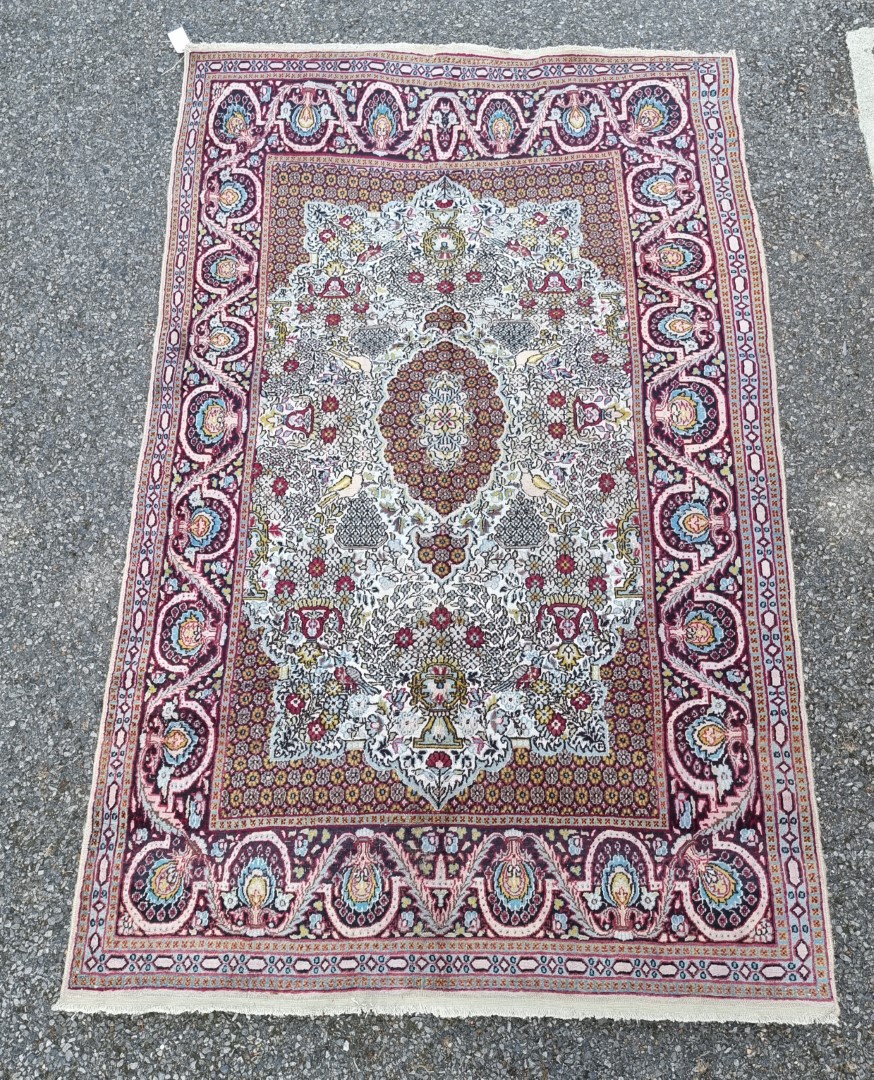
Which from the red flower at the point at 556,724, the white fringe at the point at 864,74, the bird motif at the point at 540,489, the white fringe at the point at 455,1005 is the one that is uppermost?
the white fringe at the point at 864,74

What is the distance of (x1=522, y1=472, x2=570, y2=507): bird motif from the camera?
1671 mm

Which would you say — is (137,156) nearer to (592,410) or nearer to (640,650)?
(592,410)

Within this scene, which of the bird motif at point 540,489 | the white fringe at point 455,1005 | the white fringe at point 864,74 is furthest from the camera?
the white fringe at point 864,74

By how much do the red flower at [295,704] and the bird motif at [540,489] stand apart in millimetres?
609

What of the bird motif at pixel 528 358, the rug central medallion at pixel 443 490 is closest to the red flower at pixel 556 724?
the rug central medallion at pixel 443 490

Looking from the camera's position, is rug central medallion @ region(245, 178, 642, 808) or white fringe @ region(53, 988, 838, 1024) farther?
rug central medallion @ region(245, 178, 642, 808)

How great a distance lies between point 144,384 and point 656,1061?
164cm

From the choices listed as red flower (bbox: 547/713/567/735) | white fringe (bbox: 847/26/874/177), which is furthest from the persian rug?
white fringe (bbox: 847/26/874/177)

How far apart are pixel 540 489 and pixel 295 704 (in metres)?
0.65

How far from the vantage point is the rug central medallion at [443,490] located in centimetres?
157

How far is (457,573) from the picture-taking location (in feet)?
5.38

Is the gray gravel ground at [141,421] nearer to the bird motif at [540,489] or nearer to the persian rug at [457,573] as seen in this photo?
A: the persian rug at [457,573]

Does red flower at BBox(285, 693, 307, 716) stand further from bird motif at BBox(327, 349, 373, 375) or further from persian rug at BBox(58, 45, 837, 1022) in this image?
bird motif at BBox(327, 349, 373, 375)

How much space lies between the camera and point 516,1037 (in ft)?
4.68
